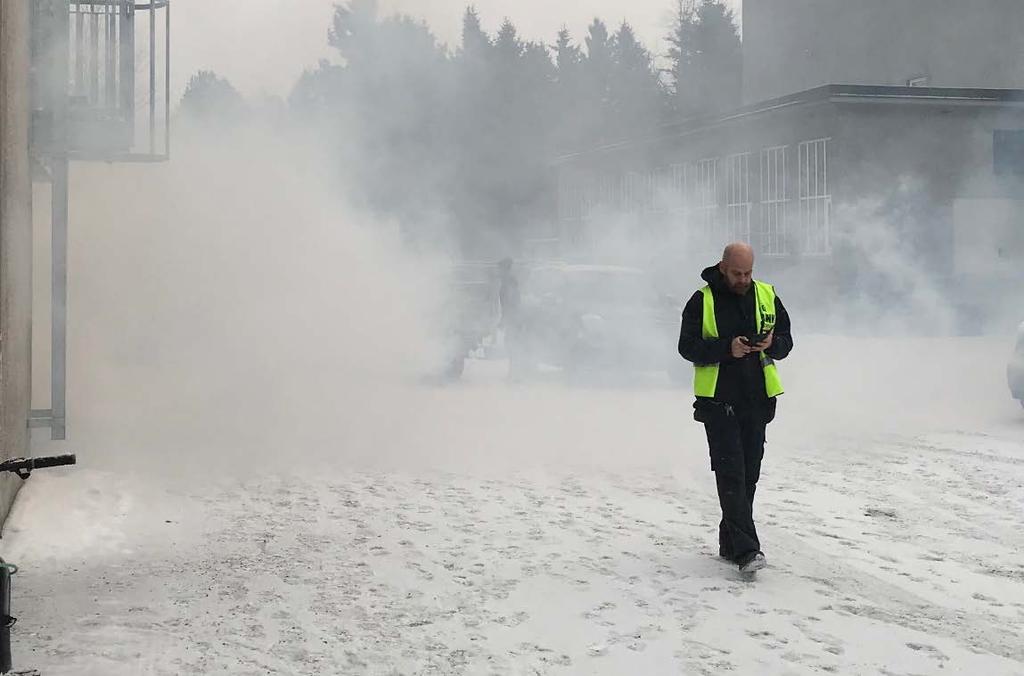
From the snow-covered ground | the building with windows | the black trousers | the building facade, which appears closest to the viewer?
the snow-covered ground

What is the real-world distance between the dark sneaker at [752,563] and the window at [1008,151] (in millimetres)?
18854

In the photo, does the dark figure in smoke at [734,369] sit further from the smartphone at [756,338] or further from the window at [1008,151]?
the window at [1008,151]

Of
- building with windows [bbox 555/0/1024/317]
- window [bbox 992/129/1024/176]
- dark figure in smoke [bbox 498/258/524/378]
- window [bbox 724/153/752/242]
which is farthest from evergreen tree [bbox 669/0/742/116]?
dark figure in smoke [bbox 498/258/524/378]

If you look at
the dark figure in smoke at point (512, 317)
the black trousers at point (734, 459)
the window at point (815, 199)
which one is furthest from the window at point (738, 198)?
the black trousers at point (734, 459)

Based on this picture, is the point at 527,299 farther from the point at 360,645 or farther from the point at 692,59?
the point at 692,59

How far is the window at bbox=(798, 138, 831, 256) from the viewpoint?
72.2ft

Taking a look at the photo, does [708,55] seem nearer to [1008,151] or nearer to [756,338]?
[1008,151]

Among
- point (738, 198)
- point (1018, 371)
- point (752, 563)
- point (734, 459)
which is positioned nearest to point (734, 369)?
point (734, 459)

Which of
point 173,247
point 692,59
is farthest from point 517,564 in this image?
point 692,59

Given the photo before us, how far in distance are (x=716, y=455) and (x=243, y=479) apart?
141 inches

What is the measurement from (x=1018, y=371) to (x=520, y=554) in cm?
628

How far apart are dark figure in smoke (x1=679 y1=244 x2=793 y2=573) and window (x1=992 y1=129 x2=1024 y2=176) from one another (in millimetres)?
18319

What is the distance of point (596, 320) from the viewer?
45.6ft

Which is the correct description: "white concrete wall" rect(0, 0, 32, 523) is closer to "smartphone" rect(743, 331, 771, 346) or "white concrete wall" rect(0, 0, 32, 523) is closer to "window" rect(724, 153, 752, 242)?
"smartphone" rect(743, 331, 771, 346)
